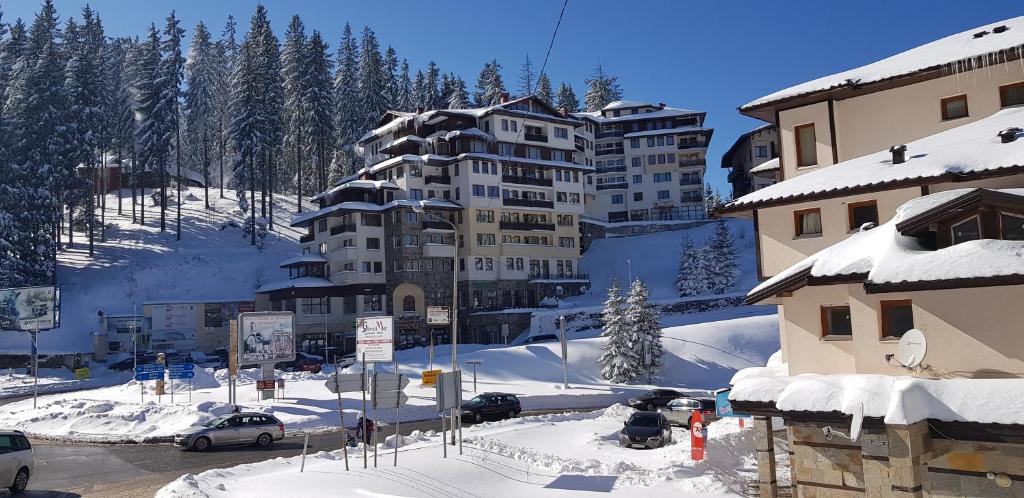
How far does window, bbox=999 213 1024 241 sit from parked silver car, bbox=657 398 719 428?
20596mm

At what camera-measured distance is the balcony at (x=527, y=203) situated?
7688cm

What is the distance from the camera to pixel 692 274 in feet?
247

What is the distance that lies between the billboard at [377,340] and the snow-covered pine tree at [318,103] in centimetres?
7092

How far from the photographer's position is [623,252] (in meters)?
89.1

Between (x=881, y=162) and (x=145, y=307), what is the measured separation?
66.9 metres

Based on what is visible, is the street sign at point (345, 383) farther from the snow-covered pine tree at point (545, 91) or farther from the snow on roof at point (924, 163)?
the snow-covered pine tree at point (545, 91)

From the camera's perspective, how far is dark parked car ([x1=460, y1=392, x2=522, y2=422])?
37438mm

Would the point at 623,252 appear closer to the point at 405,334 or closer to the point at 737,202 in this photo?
the point at 405,334

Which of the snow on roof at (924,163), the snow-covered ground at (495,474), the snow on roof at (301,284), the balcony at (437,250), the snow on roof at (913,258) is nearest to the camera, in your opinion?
the snow on roof at (913,258)

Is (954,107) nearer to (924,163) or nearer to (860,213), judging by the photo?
(924,163)

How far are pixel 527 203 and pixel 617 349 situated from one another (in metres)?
30.0

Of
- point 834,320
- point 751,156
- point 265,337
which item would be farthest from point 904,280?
point 751,156

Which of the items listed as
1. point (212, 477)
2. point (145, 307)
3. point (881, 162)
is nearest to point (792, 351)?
point (881, 162)

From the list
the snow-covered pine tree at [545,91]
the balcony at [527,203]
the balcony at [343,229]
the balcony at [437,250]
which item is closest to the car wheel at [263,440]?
the balcony at [437,250]
